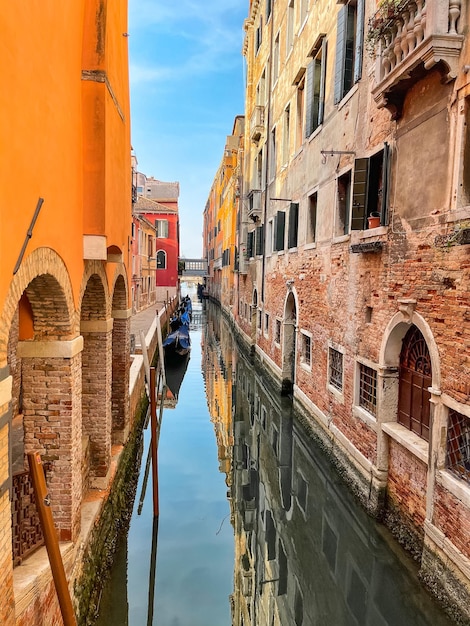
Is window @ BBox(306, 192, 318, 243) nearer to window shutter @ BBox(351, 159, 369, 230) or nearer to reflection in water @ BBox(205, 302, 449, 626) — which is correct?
window shutter @ BBox(351, 159, 369, 230)

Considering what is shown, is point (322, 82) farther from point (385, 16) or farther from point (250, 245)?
point (250, 245)

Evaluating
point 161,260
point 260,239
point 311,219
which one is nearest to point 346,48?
point 311,219

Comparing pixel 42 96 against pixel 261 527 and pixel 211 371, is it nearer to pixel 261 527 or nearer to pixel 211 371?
pixel 261 527

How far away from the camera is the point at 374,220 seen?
6277 millimetres

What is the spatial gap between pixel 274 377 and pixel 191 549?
287 inches

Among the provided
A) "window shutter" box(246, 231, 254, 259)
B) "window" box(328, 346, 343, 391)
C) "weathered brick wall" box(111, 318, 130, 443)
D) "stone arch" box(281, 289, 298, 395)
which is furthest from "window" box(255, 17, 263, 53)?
"weathered brick wall" box(111, 318, 130, 443)

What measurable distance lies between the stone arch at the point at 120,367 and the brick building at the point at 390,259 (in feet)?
11.8

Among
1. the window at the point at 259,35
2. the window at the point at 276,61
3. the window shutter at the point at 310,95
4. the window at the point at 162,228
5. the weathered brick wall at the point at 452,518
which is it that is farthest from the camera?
the window at the point at 162,228

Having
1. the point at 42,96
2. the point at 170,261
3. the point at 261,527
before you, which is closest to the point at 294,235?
the point at 261,527

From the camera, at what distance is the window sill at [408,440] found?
501 centimetres

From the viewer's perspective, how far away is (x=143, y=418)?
1095 centimetres

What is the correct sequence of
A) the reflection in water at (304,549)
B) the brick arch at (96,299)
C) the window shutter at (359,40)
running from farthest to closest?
the window shutter at (359,40) < the brick arch at (96,299) < the reflection in water at (304,549)

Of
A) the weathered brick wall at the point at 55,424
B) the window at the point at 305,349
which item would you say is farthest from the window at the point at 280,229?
the weathered brick wall at the point at 55,424

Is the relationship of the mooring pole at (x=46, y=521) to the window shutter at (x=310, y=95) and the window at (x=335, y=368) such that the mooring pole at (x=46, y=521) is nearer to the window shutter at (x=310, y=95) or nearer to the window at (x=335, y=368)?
the window at (x=335, y=368)
